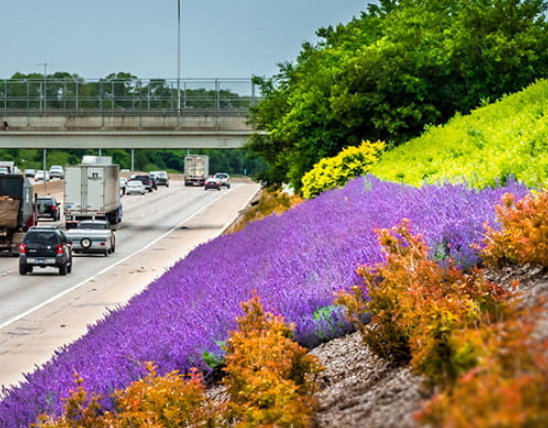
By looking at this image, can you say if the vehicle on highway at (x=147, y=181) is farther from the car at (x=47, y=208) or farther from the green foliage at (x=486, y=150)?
the green foliage at (x=486, y=150)

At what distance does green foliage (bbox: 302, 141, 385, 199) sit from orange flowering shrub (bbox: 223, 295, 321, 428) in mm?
20813

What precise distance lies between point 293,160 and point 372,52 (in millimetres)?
5242

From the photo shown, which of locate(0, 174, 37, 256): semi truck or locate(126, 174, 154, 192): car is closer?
locate(0, 174, 37, 256): semi truck

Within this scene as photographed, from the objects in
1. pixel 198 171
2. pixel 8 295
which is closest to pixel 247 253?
pixel 8 295

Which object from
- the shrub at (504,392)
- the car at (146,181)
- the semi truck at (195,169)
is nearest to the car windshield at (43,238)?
the shrub at (504,392)

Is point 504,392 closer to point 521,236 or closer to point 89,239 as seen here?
point 521,236

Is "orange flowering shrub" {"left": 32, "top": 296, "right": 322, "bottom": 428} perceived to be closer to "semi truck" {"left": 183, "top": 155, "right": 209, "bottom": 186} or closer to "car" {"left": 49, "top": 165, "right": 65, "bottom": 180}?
"semi truck" {"left": 183, "top": 155, "right": 209, "bottom": 186}

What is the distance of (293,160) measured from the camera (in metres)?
41.2

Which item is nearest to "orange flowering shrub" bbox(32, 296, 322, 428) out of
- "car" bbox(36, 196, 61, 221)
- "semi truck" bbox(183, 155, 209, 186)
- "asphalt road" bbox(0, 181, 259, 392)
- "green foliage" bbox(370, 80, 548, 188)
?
"green foliage" bbox(370, 80, 548, 188)

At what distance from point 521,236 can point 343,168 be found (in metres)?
21.8

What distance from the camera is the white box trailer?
73938 millimetres

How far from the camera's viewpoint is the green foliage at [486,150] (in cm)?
1499

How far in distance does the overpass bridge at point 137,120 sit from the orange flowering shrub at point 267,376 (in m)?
74.7

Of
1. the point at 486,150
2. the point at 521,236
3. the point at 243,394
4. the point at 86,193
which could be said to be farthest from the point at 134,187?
the point at 243,394
